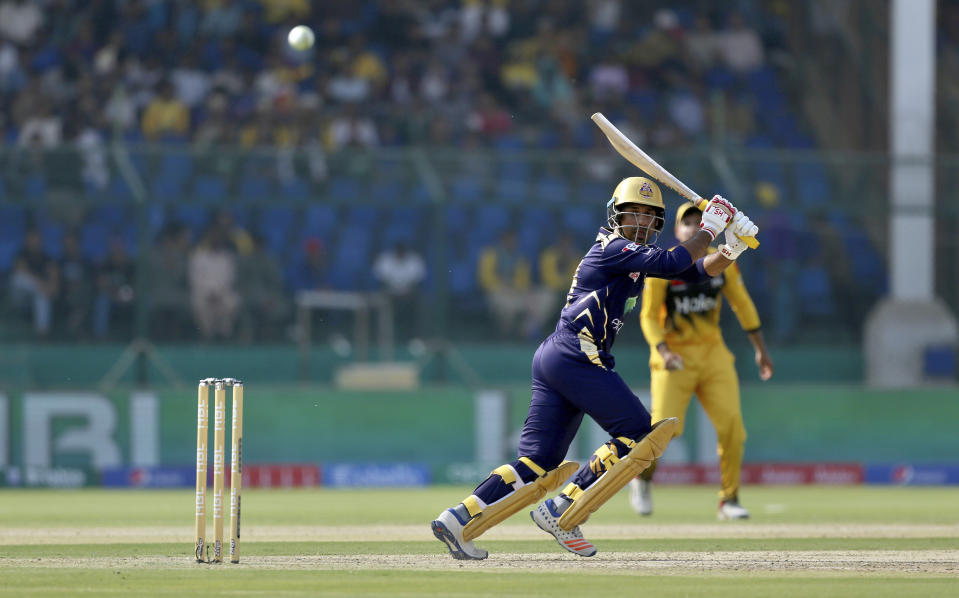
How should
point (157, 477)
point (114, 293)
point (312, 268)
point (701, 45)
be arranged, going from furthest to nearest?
point (701, 45), point (157, 477), point (312, 268), point (114, 293)

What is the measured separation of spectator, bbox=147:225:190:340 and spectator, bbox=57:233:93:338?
66 cm

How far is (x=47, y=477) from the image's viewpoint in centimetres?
1602

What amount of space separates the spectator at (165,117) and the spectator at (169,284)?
213 inches

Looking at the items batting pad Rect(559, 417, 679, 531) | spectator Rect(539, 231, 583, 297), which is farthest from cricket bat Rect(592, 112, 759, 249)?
spectator Rect(539, 231, 583, 297)

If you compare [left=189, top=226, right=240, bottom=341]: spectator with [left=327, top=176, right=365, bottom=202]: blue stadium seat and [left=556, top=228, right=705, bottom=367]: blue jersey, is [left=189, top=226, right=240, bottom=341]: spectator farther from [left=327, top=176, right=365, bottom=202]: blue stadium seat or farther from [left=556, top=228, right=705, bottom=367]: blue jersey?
[left=556, top=228, right=705, bottom=367]: blue jersey

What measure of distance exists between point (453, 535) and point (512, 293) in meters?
8.33

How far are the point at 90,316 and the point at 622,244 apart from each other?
30.0 feet

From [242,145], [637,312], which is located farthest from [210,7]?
[637,312]

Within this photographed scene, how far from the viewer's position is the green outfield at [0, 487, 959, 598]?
711 cm

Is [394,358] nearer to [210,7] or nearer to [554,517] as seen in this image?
[554,517]

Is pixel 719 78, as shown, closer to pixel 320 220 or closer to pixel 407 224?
pixel 407 224

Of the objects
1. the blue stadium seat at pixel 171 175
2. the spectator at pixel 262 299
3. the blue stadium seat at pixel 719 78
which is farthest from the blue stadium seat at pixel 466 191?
the blue stadium seat at pixel 719 78

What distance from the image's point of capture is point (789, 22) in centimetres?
2478

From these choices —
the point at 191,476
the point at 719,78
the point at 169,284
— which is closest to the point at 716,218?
the point at 169,284
